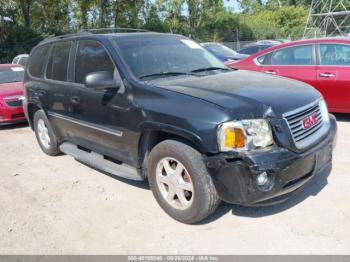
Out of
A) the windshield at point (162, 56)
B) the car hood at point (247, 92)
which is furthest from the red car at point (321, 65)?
the car hood at point (247, 92)

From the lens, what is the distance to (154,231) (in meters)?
3.90

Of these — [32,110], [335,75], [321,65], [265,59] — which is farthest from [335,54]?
[32,110]

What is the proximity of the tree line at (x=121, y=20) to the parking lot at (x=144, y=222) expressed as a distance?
780 inches

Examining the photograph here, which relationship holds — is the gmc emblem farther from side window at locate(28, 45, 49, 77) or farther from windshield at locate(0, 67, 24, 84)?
windshield at locate(0, 67, 24, 84)

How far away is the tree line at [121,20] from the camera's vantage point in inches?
922

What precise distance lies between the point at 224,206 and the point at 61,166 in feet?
9.20

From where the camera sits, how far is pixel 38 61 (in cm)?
645

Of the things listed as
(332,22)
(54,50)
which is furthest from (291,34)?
(54,50)

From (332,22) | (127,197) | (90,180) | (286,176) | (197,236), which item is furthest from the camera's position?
(332,22)

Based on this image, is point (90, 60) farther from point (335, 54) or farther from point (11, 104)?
point (11, 104)

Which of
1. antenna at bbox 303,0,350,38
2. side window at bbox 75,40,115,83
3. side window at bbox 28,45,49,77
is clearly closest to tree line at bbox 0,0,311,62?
antenna at bbox 303,0,350,38

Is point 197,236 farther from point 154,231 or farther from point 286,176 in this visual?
point 286,176

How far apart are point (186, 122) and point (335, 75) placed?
4.41m

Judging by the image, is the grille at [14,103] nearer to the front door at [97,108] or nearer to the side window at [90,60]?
the front door at [97,108]
